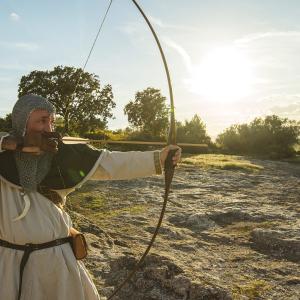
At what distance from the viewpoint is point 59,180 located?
343cm

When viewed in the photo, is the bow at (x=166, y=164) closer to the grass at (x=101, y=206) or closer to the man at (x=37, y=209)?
the man at (x=37, y=209)

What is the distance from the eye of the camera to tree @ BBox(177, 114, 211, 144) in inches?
1656

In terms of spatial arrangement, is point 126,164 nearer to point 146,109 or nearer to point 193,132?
point 193,132

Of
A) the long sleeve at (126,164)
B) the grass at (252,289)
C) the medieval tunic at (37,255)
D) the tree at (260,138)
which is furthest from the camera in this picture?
the tree at (260,138)

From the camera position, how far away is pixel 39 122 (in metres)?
3.43

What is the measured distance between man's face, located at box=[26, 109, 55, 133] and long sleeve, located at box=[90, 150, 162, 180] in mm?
475

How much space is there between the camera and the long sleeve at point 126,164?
Answer: 362cm

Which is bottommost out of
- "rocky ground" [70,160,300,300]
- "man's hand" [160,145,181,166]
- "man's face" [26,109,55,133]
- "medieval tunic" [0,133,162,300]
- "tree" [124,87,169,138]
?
"rocky ground" [70,160,300,300]

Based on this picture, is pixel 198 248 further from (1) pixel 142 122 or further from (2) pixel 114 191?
(1) pixel 142 122

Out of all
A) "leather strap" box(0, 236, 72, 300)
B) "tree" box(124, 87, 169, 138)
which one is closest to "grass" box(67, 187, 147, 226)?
"leather strap" box(0, 236, 72, 300)

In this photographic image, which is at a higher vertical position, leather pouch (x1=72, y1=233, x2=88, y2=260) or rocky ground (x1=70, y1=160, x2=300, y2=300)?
leather pouch (x1=72, y1=233, x2=88, y2=260)

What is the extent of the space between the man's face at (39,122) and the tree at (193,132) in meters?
37.9

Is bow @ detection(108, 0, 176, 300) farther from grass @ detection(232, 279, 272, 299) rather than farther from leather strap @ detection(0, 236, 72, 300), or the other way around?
grass @ detection(232, 279, 272, 299)

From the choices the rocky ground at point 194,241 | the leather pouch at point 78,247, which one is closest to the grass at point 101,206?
the rocky ground at point 194,241
